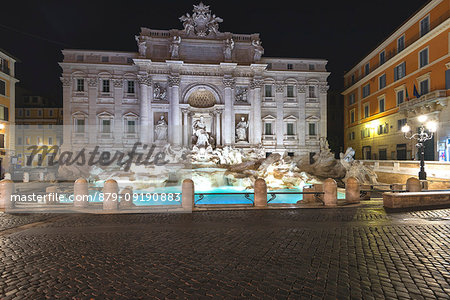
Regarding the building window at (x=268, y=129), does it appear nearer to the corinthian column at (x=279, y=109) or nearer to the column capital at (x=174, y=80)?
the corinthian column at (x=279, y=109)

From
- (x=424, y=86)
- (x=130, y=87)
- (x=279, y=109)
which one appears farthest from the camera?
(x=279, y=109)

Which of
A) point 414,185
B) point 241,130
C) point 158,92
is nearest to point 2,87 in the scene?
point 158,92

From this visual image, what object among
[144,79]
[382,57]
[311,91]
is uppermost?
[382,57]

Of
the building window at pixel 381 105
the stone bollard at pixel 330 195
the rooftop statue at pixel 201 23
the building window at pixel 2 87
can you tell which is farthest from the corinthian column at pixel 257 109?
the building window at pixel 2 87

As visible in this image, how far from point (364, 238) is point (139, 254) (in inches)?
229

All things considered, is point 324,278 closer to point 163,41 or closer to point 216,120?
point 216,120

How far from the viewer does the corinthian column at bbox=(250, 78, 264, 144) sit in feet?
107

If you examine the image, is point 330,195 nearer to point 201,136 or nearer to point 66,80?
point 201,136

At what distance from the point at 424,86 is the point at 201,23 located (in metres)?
26.0

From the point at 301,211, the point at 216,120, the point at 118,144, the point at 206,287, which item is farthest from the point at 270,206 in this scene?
the point at 118,144

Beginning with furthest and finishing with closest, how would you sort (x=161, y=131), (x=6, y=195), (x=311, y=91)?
(x=311, y=91) → (x=161, y=131) → (x=6, y=195)

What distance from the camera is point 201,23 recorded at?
32.3 metres

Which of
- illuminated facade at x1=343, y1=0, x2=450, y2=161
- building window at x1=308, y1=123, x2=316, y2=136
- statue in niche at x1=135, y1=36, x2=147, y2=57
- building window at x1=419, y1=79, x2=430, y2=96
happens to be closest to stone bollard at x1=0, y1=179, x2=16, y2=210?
statue in niche at x1=135, y1=36, x2=147, y2=57

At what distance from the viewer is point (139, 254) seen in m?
5.76
